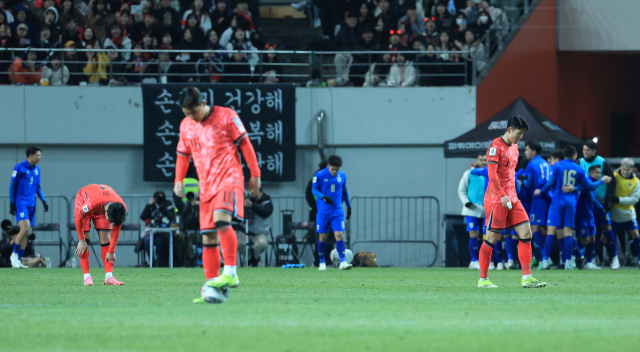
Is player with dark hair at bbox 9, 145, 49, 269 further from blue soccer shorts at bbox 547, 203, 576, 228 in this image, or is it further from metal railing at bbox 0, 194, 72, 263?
blue soccer shorts at bbox 547, 203, 576, 228

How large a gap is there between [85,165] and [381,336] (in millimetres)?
17504

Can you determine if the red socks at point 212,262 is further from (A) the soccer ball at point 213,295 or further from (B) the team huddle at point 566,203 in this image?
(B) the team huddle at point 566,203

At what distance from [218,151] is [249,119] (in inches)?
523

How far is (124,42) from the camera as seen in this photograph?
22.4m

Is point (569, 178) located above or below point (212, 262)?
above

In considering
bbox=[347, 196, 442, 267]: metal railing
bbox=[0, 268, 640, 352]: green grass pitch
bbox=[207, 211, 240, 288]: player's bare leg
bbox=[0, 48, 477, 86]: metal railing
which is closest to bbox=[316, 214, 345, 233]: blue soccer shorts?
bbox=[347, 196, 442, 267]: metal railing

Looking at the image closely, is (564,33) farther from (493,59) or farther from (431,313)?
(431,313)

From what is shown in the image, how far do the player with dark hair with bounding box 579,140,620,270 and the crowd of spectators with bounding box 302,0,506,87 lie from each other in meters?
4.70

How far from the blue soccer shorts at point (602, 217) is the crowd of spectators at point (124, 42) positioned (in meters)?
8.70

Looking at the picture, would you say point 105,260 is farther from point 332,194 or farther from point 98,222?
point 332,194

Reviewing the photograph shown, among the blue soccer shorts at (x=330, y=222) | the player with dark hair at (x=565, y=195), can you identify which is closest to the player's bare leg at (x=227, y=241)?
the blue soccer shorts at (x=330, y=222)

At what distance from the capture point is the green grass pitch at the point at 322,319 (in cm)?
533

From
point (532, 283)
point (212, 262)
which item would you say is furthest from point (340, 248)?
point (212, 262)

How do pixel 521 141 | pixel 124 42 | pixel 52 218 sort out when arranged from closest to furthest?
pixel 521 141
pixel 52 218
pixel 124 42
